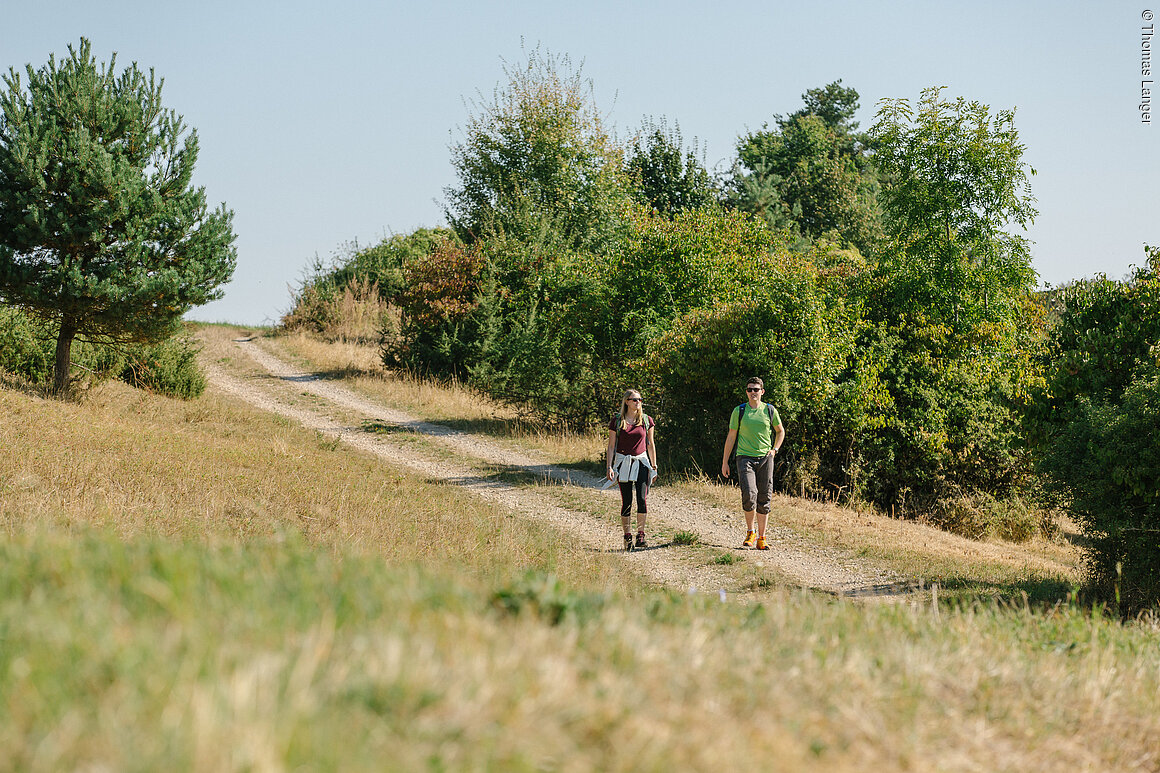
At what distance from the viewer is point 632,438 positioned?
11.2 meters

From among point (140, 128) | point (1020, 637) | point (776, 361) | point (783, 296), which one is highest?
point (140, 128)

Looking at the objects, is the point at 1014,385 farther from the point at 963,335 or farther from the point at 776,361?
the point at 776,361

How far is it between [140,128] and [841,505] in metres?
16.4

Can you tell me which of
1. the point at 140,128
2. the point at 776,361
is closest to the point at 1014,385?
the point at 776,361

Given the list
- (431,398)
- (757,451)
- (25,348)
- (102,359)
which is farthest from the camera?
(431,398)

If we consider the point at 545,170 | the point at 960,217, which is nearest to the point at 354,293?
the point at 545,170

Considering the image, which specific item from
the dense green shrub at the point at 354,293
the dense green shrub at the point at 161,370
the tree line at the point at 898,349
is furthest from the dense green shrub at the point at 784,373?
the dense green shrub at the point at 354,293

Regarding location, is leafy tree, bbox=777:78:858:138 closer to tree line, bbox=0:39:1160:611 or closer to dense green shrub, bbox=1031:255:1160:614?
tree line, bbox=0:39:1160:611

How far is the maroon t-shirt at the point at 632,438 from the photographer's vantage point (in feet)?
36.8

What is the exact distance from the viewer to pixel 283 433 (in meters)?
18.6

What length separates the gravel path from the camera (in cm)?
1028

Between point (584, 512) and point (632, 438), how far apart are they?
294 cm

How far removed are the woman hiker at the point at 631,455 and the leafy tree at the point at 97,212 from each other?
36.8ft

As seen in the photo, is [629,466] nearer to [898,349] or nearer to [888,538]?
[888,538]
